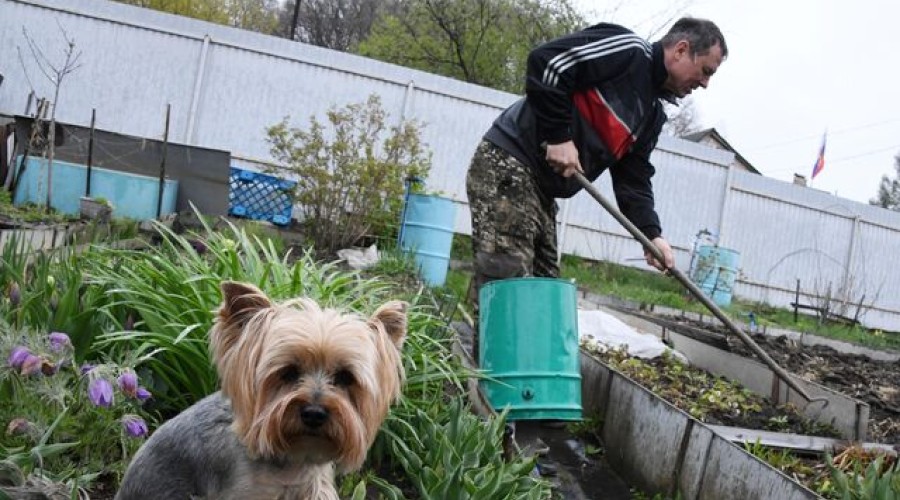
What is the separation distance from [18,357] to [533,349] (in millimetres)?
2456

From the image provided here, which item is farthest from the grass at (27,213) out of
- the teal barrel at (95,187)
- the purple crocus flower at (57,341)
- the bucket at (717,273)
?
the bucket at (717,273)

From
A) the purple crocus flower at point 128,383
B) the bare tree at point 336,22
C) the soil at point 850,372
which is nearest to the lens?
the purple crocus flower at point 128,383

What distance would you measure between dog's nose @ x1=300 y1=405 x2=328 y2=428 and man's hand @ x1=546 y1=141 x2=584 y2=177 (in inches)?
95.5

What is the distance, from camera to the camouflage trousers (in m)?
4.61

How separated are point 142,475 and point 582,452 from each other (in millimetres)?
2684

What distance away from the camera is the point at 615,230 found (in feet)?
46.9

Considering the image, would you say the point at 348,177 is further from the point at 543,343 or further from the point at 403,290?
the point at 543,343

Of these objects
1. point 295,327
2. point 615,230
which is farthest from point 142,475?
point 615,230

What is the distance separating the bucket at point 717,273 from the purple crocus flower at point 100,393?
11.3 metres

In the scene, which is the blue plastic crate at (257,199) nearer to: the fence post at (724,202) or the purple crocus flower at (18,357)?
the purple crocus flower at (18,357)

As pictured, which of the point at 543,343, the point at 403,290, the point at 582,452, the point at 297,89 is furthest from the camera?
the point at 297,89

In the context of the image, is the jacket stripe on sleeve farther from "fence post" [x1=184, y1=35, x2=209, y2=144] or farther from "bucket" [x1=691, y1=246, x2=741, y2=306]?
"fence post" [x1=184, y1=35, x2=209, y2=144]

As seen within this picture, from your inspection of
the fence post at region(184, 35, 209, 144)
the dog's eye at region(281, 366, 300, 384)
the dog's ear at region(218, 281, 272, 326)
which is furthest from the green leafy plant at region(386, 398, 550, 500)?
the fence post at region(184, 35, 209, 144)

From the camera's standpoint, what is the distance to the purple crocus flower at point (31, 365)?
245 centimetres
